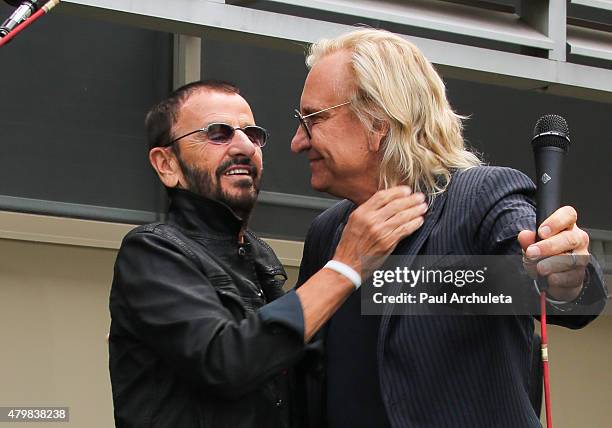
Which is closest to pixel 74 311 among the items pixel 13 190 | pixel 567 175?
pixel 13 190

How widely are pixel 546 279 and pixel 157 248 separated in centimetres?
111

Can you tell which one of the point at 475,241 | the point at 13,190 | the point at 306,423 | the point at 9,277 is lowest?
the point at 306,423

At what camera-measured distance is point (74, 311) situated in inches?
243

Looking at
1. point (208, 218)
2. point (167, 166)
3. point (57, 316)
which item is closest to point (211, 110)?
point (167, 166)

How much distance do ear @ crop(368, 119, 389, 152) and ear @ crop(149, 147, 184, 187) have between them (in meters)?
0.57

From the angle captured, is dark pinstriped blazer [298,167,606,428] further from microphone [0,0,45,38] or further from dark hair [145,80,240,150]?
microphone [0,0,45,38]

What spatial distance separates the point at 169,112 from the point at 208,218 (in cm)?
38

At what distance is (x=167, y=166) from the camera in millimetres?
3521

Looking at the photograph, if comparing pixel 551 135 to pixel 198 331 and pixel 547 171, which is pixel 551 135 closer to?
pixel 547 171

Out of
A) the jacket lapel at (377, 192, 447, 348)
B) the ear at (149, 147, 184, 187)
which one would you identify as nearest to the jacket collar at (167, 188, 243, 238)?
the ear at (149, 147, 184, 187)

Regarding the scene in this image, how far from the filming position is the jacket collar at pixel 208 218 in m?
3.37

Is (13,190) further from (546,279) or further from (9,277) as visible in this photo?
(546,279)

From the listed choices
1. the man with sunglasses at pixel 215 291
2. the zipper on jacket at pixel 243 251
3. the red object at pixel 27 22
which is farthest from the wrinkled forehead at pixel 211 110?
the red object at pixel 27 22

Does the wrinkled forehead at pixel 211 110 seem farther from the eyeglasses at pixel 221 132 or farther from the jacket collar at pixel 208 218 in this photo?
the jacket collar at pixel 208 218
